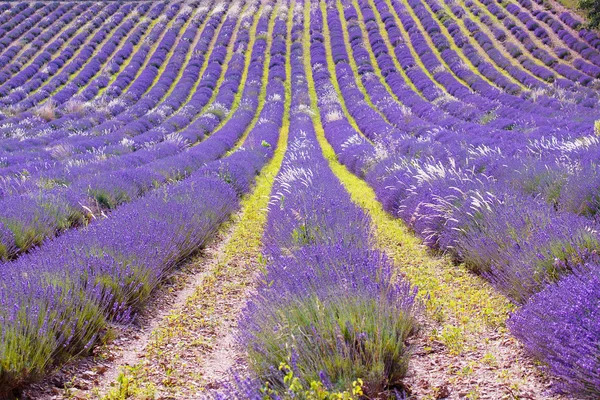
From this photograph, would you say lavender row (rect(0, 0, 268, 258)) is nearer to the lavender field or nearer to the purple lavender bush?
the lavender field

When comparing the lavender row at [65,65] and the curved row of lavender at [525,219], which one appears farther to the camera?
the lavender row at [65,65]

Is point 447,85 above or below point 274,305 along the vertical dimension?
above

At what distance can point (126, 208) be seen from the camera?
6836 mm

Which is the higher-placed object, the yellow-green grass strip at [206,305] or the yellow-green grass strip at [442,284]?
Result: the yellow-green grass strip at [442,284]

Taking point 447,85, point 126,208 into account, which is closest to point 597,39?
point 447,85

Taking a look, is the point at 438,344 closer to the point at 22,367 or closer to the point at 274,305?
the point at 274,305

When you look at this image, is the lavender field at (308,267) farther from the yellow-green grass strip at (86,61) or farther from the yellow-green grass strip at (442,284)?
the yellow-green grass strip at (86,61)

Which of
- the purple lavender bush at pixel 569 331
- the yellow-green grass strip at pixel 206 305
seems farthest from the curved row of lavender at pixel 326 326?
the purple lavender bush at pixel 569 331

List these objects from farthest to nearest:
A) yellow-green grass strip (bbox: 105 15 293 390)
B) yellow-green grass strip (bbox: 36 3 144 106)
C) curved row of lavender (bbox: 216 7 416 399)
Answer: yellow-green grass strip (bbox: 36 3 144 106) → yellow-green grass strip (bbox: 105 15 293 390) → curved row of lavender (bbox: 216 7 416 399)

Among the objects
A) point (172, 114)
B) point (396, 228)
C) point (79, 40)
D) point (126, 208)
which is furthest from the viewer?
point (79, 40)

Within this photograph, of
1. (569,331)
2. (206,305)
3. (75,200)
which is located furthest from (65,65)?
(569,331)

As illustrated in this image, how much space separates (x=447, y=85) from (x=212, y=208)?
20001mm

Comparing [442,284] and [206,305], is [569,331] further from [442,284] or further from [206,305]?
[206,305]

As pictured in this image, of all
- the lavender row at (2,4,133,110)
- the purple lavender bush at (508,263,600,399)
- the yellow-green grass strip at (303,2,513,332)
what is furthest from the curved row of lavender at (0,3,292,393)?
the lavender row at (2,4,133,110)
